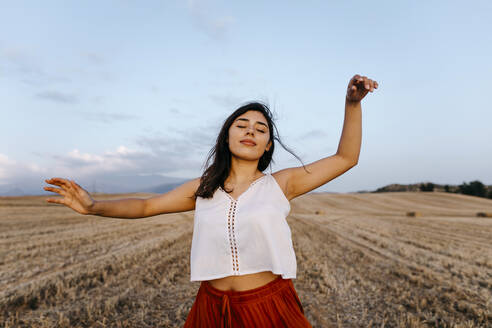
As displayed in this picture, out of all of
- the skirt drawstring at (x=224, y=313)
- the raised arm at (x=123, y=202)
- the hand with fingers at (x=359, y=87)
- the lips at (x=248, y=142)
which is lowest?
the skirt drawstring at (x=224, y=313)

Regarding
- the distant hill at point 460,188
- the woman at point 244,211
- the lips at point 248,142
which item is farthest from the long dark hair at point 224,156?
the distant hill at point 460,188

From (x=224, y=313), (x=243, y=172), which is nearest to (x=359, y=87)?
(x=243, y=172)

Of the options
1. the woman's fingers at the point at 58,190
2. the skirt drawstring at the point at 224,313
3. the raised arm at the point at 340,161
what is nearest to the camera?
the skirt drawstring at the point at 224,313

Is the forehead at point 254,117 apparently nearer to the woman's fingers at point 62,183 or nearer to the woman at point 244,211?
the woman at point 244,211

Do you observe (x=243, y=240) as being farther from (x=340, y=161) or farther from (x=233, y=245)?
(x=340, y=161)

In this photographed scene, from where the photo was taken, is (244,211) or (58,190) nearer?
(244,211)

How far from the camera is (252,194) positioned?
2.28 m

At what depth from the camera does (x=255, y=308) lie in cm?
203

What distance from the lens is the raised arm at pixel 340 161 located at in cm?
237

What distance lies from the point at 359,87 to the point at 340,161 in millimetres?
540

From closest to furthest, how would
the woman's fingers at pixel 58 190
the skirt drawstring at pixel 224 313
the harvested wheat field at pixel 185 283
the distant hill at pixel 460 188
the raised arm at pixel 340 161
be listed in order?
the skirt drawstring at pixel 224 313 < the woman's fingers at pixel 58 190 < the raised arm at pixel 340 161 < the harvested wheat field at pixel 185 283 < the distant hill at pixel 460 188

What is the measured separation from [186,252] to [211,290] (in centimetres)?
788

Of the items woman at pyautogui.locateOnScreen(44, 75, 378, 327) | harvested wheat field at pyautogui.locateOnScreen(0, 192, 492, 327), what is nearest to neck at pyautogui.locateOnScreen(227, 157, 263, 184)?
woman at pyautogui.locateOnScreen(44, 75, 378, 327)

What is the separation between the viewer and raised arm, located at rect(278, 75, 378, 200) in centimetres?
237
